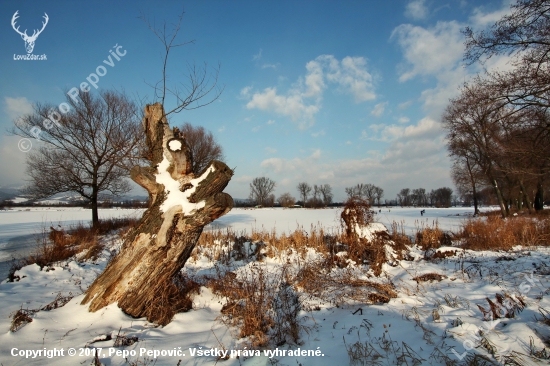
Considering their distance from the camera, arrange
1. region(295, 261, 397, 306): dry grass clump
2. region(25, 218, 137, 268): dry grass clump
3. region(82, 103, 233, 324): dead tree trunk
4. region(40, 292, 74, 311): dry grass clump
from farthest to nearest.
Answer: region(25, 218, 137, 268): dry grass clump < region(295, 261, 397, 306): dry grass clump < region(40, 292, 74, 311): dry grass clump < region(82, 103, 233, 324): dead tree trunk

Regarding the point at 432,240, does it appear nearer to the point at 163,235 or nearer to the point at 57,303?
the point at 163,235

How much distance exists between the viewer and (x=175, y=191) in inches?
141

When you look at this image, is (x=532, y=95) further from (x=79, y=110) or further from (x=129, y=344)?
(x=79, y=110)

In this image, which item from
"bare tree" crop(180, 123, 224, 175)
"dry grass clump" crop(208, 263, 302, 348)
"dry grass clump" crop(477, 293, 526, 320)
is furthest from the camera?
"bare tree" crop(180, 123, 224, 175)

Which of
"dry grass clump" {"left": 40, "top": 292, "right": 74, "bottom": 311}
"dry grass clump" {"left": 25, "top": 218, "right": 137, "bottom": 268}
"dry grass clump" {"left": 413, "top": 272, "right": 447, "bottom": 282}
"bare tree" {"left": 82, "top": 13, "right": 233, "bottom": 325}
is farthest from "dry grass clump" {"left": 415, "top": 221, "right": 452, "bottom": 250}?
"dry grass clump" {"left": 25, "top": 218, "right": 137, "bottom": 268}

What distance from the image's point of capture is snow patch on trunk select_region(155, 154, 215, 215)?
3.46m

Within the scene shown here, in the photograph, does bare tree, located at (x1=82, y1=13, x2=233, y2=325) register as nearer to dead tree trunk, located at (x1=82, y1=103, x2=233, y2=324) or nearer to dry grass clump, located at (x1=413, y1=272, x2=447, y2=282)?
dead tree trunk, located at (x1=82, y1=103, x2=233, y2=324)

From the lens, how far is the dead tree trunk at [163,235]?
336 cm

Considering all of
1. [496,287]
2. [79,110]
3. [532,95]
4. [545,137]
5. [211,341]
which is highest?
[79,110]

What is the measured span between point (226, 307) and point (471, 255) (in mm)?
6091

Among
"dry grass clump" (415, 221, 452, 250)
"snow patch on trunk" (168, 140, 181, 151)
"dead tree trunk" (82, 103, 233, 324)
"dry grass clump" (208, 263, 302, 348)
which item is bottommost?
"dry grass clump" (208, 263, 302, 348)

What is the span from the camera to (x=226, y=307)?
3.78 m

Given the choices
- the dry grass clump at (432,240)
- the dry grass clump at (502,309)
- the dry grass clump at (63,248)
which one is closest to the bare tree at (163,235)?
the dry grass clump at (502,309)

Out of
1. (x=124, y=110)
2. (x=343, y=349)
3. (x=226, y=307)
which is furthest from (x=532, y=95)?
(x=124, y=110)
